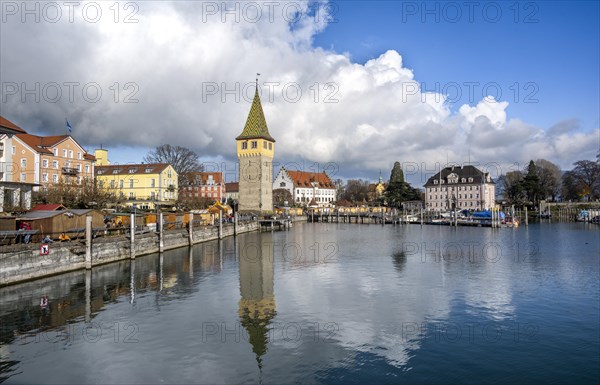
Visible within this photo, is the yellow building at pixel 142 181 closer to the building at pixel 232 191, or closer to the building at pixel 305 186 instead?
the building at pixel 232 191

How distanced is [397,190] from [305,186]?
36.9 metres

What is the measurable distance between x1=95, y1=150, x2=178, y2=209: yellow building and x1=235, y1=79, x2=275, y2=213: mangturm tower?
13.1 m

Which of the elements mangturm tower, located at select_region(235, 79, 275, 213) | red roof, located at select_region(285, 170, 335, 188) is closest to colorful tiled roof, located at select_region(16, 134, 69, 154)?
mangturm tower, located at select_region(235, 79, 275, 213)

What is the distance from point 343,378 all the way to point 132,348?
22.5 ft

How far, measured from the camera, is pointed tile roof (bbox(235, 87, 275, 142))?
8306 cm

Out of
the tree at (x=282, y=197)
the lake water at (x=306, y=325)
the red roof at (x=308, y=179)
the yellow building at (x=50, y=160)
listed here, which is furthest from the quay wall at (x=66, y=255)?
the red roof at (x=308, y=179)

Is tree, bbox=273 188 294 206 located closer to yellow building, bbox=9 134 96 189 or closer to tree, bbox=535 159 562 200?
yellow building, bbox=9 134 96 189

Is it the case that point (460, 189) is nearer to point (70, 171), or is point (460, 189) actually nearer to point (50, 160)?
point (70, 171)

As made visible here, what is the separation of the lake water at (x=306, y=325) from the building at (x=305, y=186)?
105616 mm

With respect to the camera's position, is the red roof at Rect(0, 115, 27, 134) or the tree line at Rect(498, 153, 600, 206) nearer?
the red roof at Rect(0, 115, 27, 134)

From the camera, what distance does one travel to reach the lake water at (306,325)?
471 inches

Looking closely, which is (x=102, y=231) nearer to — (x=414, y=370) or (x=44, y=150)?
(x=414, y=370)

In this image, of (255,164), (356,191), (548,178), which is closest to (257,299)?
(255,164)

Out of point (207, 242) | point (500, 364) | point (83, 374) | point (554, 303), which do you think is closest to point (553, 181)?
point (207, 242)
